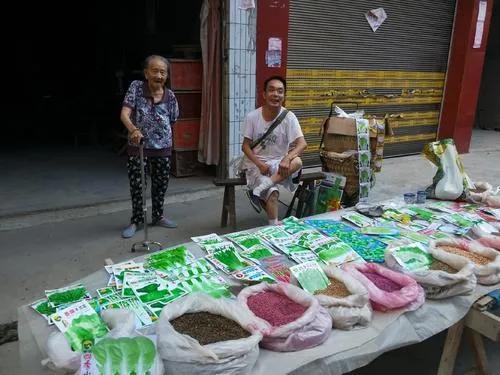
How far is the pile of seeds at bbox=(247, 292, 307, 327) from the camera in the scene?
5.56 feet

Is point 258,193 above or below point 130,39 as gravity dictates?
below

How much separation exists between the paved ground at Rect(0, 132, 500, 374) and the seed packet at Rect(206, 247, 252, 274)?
0.92 m

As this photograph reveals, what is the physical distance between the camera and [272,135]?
3662 mm

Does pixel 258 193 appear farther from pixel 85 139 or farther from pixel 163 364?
pixel 85 139

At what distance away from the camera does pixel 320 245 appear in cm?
246

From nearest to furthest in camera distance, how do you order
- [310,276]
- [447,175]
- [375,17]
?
[310,276], [447,175], [375,17]

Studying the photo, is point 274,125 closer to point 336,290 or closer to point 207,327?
point 336,290

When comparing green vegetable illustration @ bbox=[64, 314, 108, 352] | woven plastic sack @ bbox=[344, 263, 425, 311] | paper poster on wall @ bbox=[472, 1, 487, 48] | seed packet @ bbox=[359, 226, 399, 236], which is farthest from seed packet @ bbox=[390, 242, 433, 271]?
paper poster on wall @ bbox=[472, 1, 487, 48]

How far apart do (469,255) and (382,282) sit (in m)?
0.65

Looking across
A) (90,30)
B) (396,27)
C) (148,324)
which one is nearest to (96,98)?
(90,30)

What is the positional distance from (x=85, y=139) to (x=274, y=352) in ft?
24.5

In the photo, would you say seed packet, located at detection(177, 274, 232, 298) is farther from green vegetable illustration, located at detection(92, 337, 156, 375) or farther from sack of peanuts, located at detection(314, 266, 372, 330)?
green vegetable illustration, located at detection(92, 337, 156, 375)

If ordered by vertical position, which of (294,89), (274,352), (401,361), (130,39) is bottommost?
(401,361)

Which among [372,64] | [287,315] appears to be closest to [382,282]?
[287,315]
